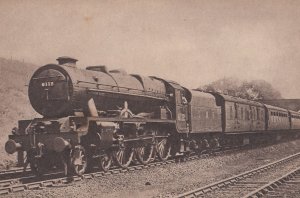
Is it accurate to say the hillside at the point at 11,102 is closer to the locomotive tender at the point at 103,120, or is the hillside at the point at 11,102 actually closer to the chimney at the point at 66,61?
the locomotive tender at the point at 103,120

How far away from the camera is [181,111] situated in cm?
1670

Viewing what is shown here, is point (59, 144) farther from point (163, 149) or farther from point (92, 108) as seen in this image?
point (163, 149)

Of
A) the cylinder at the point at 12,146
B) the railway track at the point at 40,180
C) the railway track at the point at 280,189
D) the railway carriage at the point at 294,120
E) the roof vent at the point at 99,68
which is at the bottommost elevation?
the railway track at the point at 280,189

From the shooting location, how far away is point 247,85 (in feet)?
322

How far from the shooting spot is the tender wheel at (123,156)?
41.3 ft

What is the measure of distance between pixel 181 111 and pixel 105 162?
5.17 metres

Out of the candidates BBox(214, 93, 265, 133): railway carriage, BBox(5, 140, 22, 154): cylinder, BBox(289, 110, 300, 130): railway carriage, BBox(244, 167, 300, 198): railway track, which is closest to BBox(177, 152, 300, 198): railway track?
BBox(244, 167, 300, 198): railway track

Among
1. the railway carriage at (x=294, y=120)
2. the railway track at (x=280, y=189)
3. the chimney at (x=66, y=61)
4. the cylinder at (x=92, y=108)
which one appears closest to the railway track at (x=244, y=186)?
the railway track at (x=280, y=189)

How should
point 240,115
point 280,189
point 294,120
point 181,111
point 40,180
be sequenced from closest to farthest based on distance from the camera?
point 280,189 < point 40,180 < point 181,111 < point 240,115 < point 294,120

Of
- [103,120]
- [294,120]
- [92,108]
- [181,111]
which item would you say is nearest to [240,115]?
[181,111]

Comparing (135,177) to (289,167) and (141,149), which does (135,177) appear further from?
(289,167)

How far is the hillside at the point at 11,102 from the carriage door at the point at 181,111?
7276 mm

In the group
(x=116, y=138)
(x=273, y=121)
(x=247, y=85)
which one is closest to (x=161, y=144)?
(x=116, y=138)

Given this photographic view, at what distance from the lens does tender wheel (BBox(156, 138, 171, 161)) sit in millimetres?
15281
